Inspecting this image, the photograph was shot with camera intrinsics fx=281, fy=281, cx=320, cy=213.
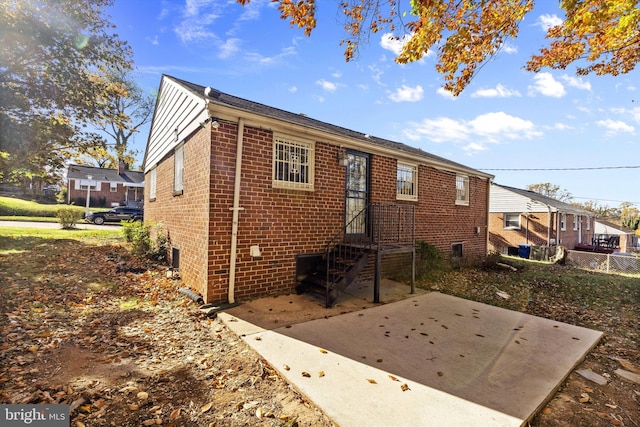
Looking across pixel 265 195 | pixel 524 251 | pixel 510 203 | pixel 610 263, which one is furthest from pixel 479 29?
pixel 510 203

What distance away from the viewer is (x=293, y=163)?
613 centimetres

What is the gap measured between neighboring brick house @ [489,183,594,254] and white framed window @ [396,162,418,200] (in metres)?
16.5

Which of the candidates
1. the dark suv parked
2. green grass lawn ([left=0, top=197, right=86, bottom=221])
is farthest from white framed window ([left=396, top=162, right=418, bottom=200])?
green grass lawn ([left=0, top=197, right=86, bottom=221])

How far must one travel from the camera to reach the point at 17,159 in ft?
36.1

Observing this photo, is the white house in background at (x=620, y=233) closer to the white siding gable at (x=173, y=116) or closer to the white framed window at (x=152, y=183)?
the white siding gable at (x=173, y=116)

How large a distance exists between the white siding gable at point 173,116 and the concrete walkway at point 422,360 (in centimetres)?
401

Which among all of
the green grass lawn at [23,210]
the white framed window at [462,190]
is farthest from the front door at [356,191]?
the green grass lawn at [23,210]

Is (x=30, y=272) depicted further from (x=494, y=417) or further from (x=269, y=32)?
(x=494, y=417)

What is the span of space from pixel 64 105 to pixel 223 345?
13309 millimetres

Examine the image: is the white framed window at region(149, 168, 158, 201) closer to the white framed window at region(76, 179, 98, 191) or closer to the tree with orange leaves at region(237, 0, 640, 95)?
the tree with orange leaves at region(237, 0, 640, 95)

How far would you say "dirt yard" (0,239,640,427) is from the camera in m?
2.51

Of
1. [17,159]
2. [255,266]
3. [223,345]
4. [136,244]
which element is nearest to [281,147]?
[255,266]

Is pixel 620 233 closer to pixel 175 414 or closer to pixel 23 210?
pixel 175 414

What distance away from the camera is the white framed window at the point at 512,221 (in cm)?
2161
